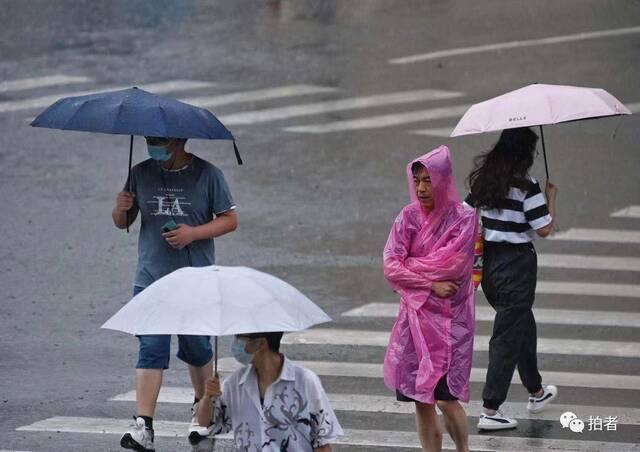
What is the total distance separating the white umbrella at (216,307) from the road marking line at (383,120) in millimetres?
11454

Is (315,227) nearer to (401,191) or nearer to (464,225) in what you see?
(401,191)

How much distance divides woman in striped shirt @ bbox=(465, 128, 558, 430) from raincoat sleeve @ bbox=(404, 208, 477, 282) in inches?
27.2

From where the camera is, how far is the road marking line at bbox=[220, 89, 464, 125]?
1789 centimetres

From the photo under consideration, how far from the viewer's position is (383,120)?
17.7m

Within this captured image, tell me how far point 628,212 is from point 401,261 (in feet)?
22.7

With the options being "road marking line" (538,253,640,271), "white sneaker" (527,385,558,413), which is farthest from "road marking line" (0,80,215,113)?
"white sneaker" (527,385,558,413)

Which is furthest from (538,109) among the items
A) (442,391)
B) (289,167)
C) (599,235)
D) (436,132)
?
(436,132)

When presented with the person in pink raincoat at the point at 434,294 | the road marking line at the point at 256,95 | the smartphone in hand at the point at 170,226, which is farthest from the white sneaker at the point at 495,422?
the road marking line at the point at 256,95

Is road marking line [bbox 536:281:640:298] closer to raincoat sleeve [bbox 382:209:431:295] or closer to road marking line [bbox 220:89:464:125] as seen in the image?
raincoat sleeve [bbox 382:209:431:295]

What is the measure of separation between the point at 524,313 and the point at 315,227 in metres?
5.41

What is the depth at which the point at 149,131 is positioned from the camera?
803cm

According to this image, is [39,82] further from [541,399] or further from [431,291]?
[431,291]

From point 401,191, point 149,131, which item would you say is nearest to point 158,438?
point 149,131

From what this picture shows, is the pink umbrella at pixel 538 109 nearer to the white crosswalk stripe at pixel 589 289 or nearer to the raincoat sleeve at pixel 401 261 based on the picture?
the raincoat sleeve at pixel 401 261
